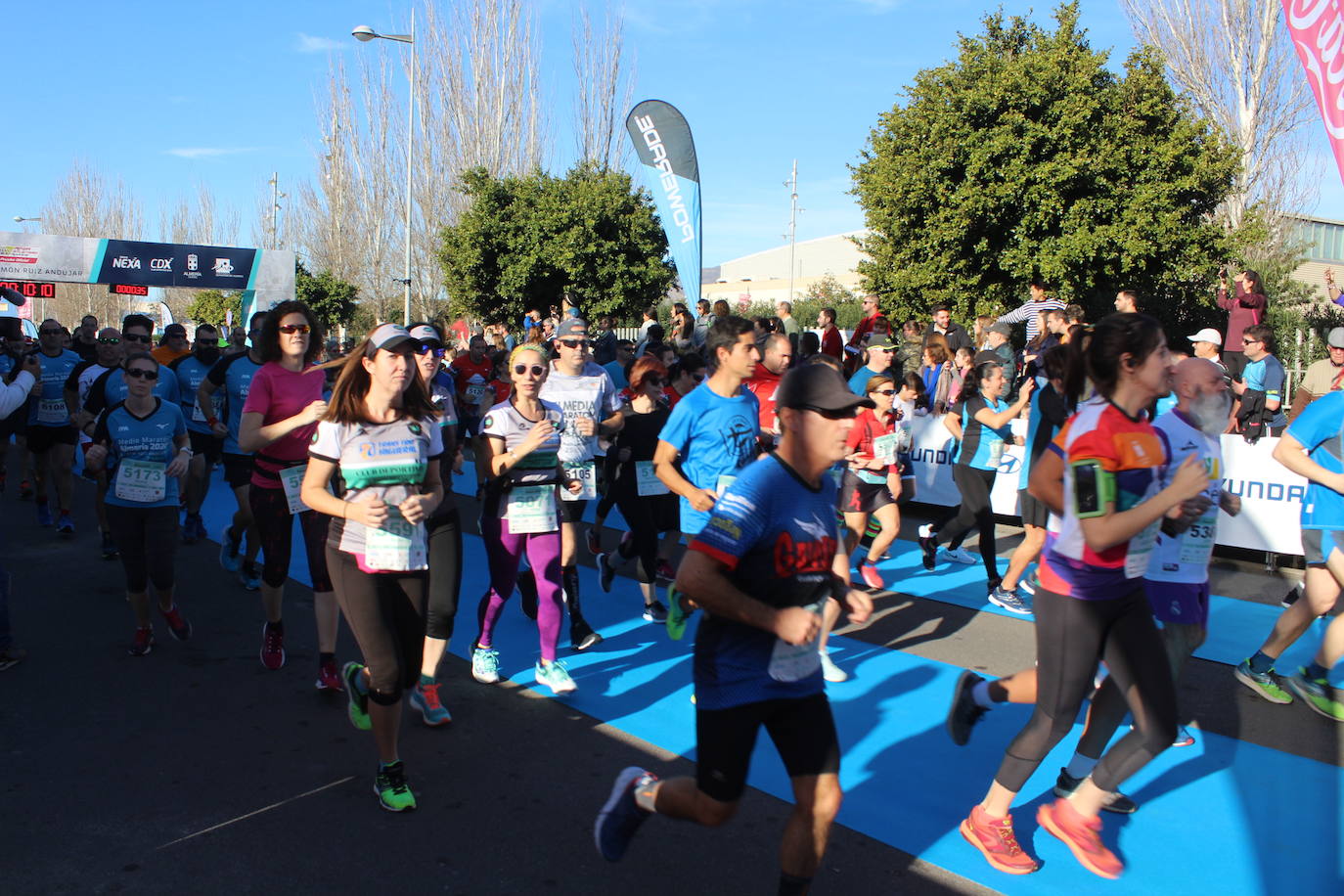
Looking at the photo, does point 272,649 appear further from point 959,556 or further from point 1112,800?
point 959,556

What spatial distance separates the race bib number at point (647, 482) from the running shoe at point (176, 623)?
2.94 meters

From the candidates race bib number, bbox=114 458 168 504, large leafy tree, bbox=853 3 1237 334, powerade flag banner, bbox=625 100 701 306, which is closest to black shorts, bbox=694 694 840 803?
race bib number, bbox=114 458 168 504

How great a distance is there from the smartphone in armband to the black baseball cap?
0.90 m

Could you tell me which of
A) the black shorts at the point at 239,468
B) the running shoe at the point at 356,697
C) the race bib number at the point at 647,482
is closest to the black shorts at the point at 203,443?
the black shorts at the point at 239,468

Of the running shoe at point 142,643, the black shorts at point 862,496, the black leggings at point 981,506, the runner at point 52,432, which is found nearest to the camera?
the running shoe at point 142,643

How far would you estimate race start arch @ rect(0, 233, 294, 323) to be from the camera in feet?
83.0

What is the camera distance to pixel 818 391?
2.88 m

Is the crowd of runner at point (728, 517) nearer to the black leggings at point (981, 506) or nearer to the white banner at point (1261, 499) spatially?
the black leggings at point (981, 506)

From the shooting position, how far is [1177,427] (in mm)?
3938

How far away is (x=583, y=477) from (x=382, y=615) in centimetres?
237

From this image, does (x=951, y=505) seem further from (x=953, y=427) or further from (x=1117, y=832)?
(x=1117, y=832)

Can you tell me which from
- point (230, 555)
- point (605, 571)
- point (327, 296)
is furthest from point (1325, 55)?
point (327, 296)

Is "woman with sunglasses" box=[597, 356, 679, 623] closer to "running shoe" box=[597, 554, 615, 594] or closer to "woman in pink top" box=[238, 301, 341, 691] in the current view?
"running shoe" box=[597, 554, 615, 594]

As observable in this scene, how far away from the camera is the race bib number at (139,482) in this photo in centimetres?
576
